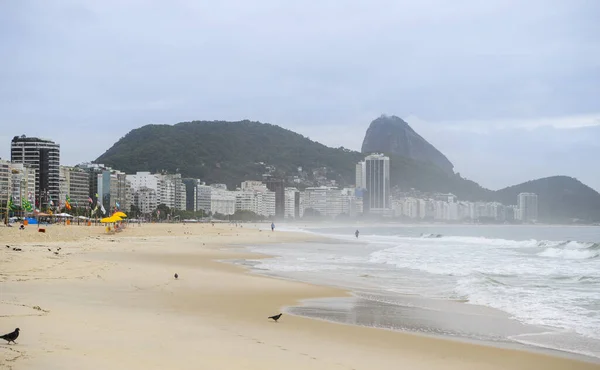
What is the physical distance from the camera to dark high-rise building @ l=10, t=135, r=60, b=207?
417 feet

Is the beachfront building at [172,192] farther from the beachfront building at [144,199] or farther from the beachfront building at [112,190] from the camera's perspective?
the beachfront building at [112,190]

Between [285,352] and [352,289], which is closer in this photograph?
[285,352]

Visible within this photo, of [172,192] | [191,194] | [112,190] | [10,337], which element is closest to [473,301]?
[10,337]

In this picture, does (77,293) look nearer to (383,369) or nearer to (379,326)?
(379,326)

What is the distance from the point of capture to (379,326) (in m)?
9.50

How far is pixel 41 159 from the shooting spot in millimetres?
129375

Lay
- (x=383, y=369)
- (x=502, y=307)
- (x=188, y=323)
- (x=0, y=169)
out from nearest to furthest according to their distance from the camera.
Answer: (x=383, y=369) → (x=188, y=323) → (x=502, y=307) → (x=0, y=169)

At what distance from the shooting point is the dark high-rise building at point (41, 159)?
127188 millimetres

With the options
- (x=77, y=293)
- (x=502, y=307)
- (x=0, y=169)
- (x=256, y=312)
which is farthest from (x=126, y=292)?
(x=0, y=169)

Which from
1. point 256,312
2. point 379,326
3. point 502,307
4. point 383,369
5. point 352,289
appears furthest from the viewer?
point 352,289

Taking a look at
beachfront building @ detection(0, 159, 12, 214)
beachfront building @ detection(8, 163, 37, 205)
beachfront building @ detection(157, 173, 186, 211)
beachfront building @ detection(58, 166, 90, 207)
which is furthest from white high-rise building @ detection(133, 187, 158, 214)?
beachfront building @ detection(0, 159, 12, 214)

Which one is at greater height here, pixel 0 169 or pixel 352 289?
pixel 0 169

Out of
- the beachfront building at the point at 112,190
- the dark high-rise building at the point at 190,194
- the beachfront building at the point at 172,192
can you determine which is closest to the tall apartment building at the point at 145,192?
the beachfront building at the point at 172,192

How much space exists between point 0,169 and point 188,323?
104m
